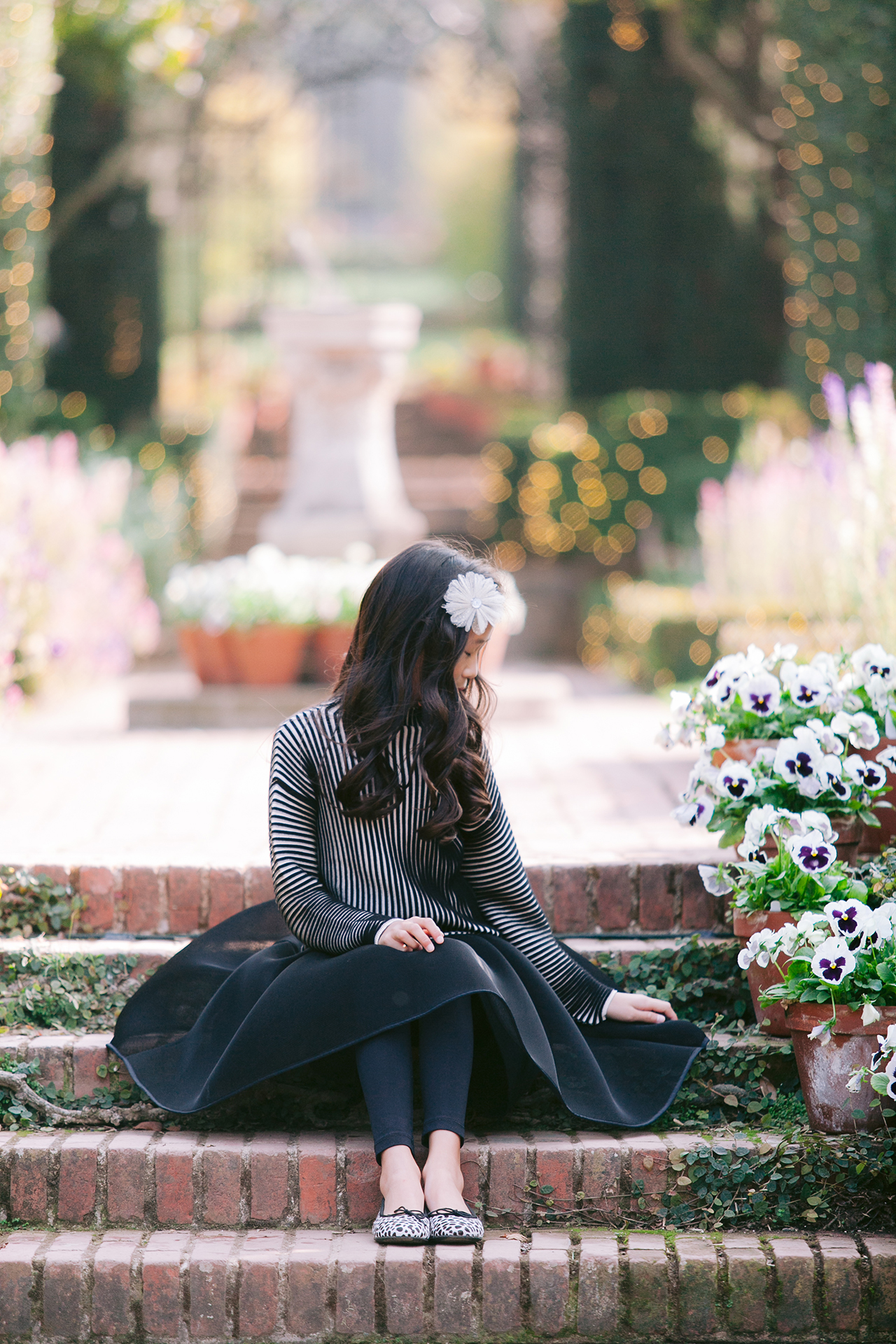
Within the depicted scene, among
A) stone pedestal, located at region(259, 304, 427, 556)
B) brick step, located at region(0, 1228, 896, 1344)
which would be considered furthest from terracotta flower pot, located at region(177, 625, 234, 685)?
brick step, located at region(0, 1228, 896, 1344)

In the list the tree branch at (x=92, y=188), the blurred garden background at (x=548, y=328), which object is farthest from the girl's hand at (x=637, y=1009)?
the tree branch at (x=92, y=188)

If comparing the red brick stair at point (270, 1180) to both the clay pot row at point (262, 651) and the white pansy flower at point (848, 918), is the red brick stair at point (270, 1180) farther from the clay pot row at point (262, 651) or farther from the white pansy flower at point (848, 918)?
the clay pot row at point (262, 651)

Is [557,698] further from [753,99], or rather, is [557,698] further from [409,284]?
[409,284]

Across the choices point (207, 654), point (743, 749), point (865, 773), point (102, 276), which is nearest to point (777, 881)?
point (865, 773)

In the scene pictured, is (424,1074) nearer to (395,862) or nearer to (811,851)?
(395,862)

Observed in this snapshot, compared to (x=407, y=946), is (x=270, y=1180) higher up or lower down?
lower down

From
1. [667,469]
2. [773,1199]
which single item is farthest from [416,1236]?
[667,469]

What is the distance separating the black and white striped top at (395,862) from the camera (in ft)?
8.38

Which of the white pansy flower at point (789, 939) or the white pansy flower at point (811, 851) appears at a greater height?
the white pansy flower at point (811, 851)

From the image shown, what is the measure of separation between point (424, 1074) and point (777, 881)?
80cm

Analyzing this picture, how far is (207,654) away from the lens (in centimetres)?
559

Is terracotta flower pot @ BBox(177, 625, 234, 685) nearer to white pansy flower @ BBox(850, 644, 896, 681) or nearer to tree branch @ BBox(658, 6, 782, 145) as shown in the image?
white pansy flower @ BBox(850, 644, 896, 681)

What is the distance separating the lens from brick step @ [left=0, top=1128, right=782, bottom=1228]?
2.37 meters

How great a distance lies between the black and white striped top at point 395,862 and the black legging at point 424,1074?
23 centimetres
